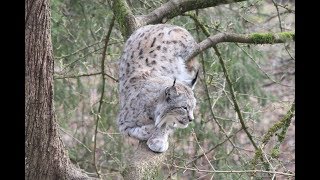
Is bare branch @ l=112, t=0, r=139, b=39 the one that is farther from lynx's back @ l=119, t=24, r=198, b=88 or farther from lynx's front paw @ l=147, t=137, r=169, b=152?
lynx's front paw @ l=147, t=137, r=169, b=152

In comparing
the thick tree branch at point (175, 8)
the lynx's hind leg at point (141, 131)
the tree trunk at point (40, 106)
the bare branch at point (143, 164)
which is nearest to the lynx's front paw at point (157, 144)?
the bare branch at point (143, 164)

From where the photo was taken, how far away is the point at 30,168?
12.6 feet

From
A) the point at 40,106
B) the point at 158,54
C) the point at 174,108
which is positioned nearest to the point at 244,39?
the point at 158,54

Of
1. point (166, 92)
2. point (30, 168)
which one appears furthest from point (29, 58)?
point (166, 92)

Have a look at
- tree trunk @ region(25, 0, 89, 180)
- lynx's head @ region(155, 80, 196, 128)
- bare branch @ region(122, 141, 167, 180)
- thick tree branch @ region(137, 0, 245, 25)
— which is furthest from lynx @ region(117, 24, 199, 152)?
tree trunk @ region(25, 0, 89, 180)

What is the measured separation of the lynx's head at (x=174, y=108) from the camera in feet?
13.8

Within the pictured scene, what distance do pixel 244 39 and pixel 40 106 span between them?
5.46ft

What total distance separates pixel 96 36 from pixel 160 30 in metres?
2.16

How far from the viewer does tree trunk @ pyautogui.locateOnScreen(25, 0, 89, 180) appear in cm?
357

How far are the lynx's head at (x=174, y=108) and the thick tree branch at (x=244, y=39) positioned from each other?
418 millimetres

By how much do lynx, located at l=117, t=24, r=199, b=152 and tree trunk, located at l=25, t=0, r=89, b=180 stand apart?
0.61 meters

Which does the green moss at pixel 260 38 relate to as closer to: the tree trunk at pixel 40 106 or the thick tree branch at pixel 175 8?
the thick tree branch at pixel 175 8
